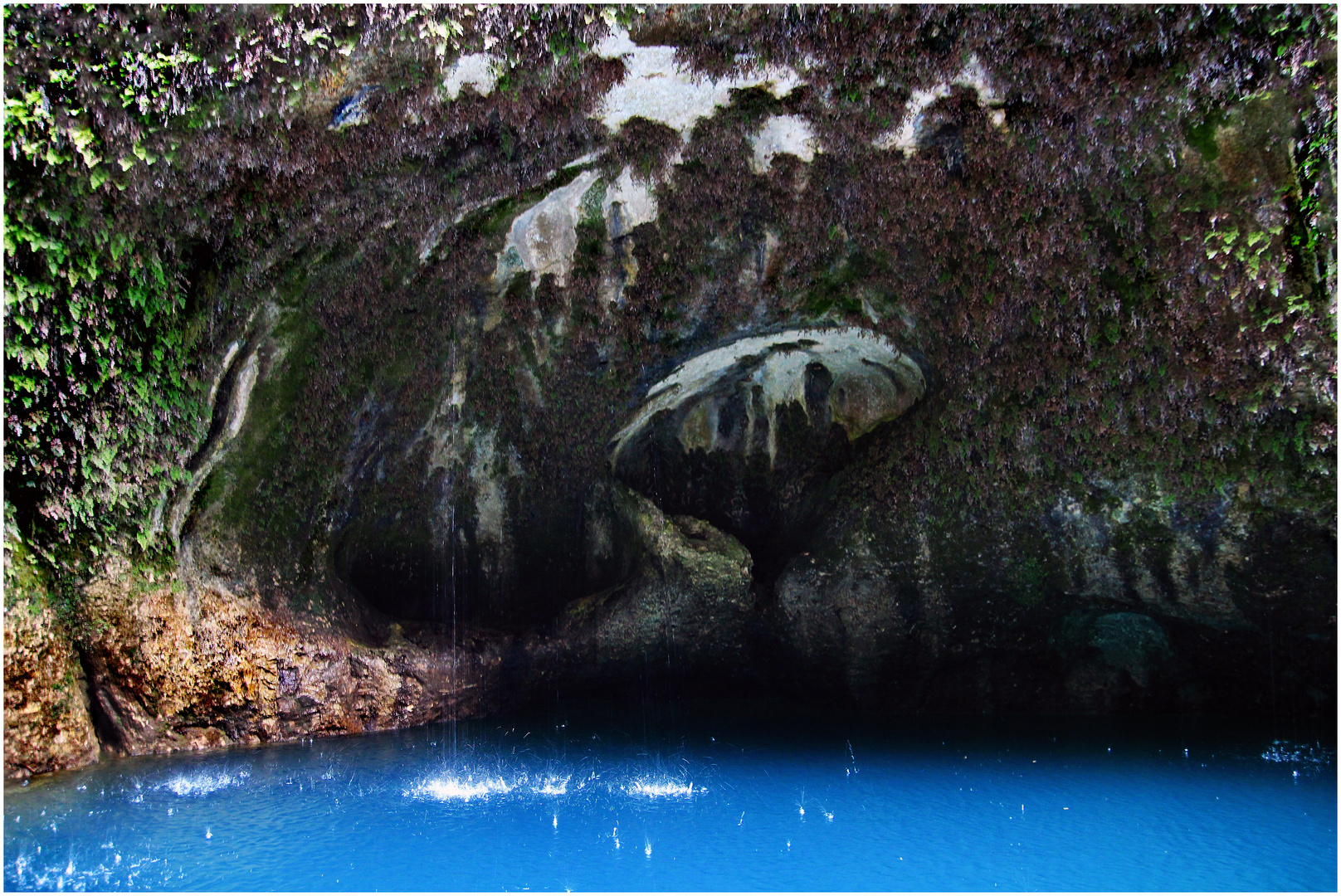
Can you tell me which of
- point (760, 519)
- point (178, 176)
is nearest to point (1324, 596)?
point (760, 519)

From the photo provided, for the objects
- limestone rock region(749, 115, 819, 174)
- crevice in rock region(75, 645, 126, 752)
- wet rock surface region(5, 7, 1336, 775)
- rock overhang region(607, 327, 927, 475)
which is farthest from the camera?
rock overhang region(607, 327, 927, 475)

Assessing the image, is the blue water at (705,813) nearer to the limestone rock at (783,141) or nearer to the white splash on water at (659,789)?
the white splash on water at (659,789)

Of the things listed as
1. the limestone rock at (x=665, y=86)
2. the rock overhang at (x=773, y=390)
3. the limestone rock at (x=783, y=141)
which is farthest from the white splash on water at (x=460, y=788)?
the limestone rock at (x=783, y=141)

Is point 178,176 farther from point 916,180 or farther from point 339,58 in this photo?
point 916,180

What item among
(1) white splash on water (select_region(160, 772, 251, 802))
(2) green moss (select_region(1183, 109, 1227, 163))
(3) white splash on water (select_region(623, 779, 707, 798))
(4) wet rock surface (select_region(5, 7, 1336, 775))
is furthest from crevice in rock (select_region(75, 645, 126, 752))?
(2) green moss (select_region(1183, 109, 1227, 163))

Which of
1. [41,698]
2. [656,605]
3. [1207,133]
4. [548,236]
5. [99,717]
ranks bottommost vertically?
[99,717]

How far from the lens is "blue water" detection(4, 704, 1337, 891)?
17.3 feet

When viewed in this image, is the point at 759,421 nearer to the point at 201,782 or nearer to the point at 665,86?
the point at 665,86

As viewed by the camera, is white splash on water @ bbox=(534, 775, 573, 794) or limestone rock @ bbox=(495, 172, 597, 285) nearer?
white splash on water @ bbox=(534, 775, 573, 794)

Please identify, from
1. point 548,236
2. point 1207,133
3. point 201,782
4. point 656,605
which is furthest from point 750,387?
point 201,782

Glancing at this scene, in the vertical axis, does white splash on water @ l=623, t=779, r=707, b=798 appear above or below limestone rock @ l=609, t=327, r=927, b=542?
below

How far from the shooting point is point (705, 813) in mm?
6512

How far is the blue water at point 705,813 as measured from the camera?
17.3ft

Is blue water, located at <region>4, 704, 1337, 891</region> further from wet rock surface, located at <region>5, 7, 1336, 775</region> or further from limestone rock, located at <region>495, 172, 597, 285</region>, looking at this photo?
limestone rock, located at <region>495, 172, 597, 285</region>
